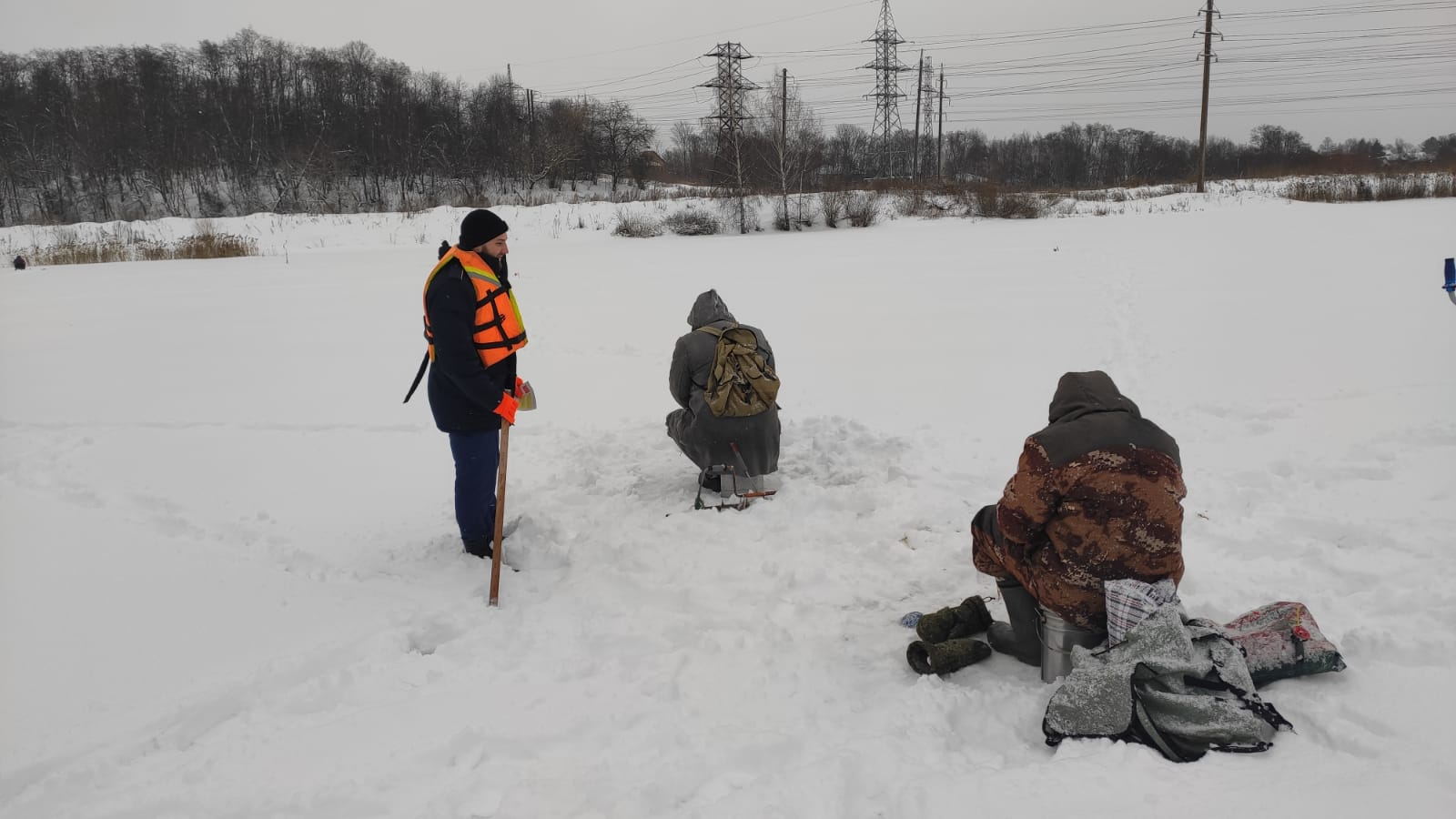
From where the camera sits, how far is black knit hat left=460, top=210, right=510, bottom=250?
148 inches

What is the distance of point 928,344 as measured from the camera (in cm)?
841

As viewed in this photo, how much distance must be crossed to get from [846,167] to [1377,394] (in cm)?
4517

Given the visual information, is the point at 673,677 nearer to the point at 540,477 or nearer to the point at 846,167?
the point at 540,477

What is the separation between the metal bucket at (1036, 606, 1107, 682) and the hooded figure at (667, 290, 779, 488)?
83.9 inches

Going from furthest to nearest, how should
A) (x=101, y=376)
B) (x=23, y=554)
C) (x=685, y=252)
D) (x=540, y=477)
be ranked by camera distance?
(x=685, y=252) → (x=101, y=376) → (x=540, y=477) → (x=23, y=554)

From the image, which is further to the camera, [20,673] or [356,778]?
A: [20,673]

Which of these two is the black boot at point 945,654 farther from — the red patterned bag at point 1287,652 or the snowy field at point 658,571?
the red patterned bag at point 1287,652

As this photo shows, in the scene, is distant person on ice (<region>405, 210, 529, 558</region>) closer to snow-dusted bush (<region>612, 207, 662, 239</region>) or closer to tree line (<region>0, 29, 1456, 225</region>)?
snow-dusted bush (<region>612, 207, 662, 239</region>)

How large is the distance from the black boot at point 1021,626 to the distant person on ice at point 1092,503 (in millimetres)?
132

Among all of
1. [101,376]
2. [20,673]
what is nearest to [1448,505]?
[20,673]

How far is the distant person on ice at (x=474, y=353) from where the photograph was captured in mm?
3686

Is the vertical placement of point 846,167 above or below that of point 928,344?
above

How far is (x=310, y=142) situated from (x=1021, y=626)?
45.5 meters

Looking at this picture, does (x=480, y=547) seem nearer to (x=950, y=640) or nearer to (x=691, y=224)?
(x=950, y=640)
